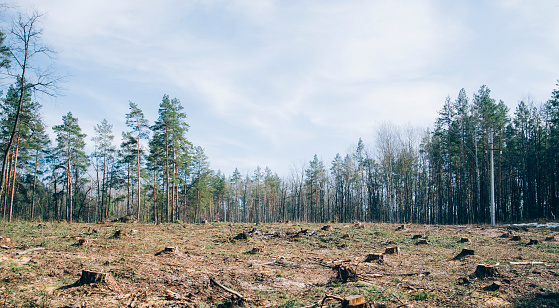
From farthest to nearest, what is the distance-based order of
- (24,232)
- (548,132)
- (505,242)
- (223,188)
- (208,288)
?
1. (223,188)
2. (548,132)
3. (505,242)
4. (24,232)
5. (208,288)

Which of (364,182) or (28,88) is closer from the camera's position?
(28,88)

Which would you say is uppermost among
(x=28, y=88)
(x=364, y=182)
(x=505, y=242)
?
(x=28, y=88)

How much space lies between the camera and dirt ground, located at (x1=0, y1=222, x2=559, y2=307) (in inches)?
280

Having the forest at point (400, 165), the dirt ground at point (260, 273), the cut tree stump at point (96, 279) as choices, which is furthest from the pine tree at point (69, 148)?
the cut tree stump at point (96, 279)

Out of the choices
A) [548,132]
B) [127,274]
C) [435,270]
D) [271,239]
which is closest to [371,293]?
[435,270]

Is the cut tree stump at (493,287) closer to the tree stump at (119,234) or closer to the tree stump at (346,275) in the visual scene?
the tree stump at (346,275)

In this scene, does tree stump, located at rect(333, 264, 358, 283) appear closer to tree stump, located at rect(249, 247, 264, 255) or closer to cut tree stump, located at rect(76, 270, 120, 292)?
tree stump, located at rect(249, 247, 264, 255)

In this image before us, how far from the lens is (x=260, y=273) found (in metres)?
10.6

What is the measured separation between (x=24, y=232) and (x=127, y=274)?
10528mm

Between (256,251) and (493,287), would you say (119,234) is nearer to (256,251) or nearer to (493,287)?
(256,251)

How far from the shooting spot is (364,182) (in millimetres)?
50344

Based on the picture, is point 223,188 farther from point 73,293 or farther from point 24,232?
point 73,293

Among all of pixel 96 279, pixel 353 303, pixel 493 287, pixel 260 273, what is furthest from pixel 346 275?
pixel 96 279

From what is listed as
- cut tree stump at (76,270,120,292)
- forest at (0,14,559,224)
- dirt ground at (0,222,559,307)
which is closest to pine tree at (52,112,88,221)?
forest at (0,14,559,224)
